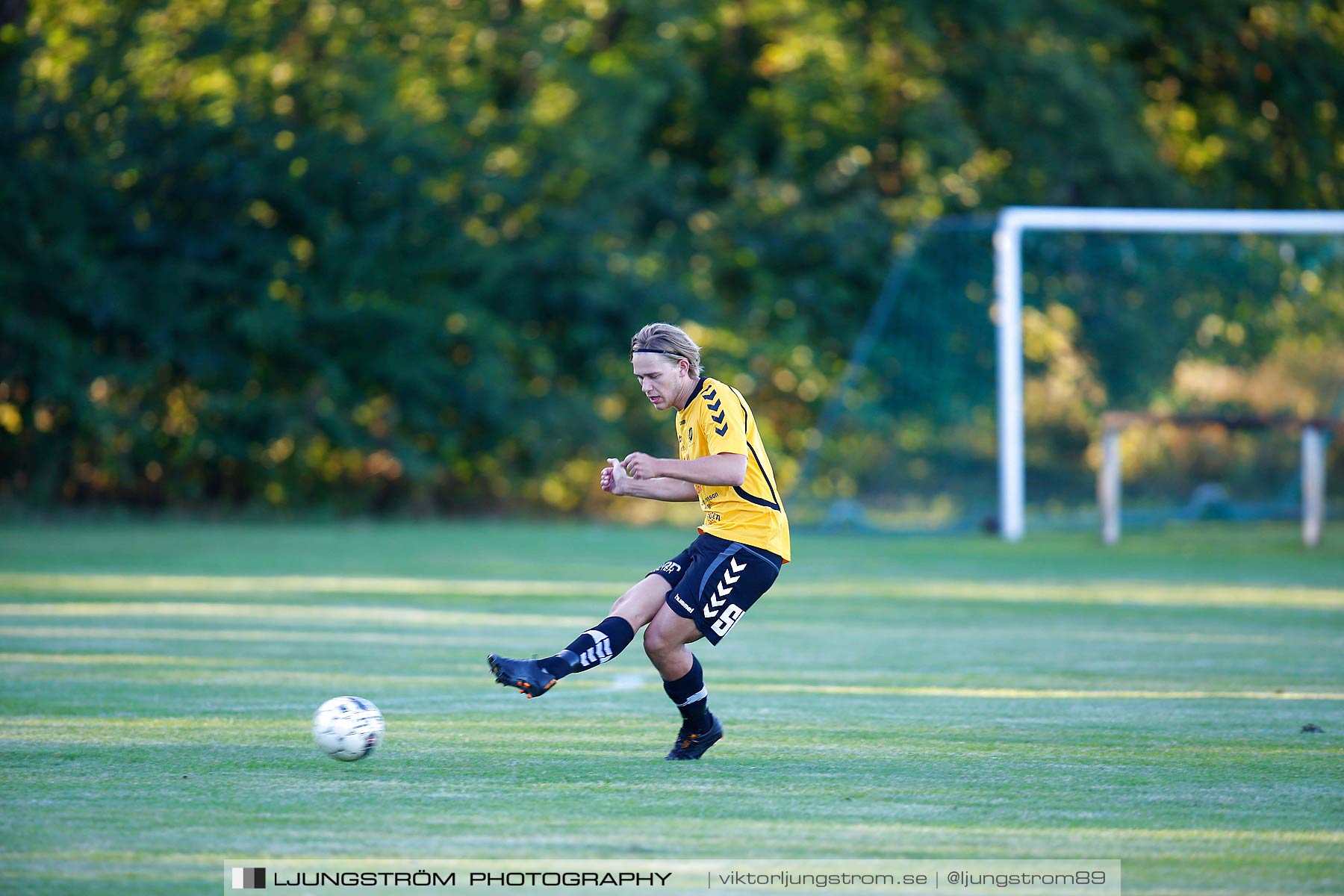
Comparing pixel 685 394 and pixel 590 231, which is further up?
pixel 590 231

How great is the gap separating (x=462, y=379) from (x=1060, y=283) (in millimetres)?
9569

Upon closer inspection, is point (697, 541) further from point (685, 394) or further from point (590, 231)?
point (590, 231)

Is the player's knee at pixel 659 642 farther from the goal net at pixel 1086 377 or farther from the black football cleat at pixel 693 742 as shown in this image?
the goal net at pixel 1086 377

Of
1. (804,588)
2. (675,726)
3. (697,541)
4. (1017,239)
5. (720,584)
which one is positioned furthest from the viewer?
(1017,239)

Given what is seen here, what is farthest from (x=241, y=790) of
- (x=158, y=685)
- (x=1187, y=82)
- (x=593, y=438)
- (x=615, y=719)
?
(x=1187, y=82)

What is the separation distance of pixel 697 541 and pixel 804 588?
861 cm

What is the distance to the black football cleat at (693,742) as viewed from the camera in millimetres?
6641

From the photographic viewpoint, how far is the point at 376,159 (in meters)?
25.0

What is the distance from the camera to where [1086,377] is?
26.6 metres

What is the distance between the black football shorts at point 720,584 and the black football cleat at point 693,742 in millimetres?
407

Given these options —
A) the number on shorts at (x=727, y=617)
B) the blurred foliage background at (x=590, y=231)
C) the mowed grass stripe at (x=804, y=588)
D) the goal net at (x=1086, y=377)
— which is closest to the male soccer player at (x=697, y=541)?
the number on shorts at (x=727, y=617)

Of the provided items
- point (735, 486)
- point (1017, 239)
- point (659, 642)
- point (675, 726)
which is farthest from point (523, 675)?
point (1017, 239)

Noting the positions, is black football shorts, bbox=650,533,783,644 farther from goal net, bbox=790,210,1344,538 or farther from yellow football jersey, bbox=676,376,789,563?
goal net, bbox=790,210,1344,538

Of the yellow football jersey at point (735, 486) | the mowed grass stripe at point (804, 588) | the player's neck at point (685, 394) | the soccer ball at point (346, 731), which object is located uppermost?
the player's neck at point (685, 394)
